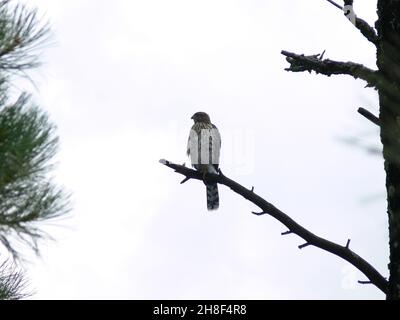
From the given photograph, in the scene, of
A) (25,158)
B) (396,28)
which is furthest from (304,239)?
(25,158)

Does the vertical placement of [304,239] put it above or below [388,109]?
below

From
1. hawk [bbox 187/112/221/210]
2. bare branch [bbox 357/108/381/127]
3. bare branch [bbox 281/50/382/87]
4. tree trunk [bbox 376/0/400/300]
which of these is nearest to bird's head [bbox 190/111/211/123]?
hawk [bbox 187/112/221/210]

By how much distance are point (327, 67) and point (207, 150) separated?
4195 millimetres

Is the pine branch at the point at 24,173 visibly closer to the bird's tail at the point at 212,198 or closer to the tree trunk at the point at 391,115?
the tree trunk at the point at 391,115

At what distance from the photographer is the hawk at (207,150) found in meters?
8.88

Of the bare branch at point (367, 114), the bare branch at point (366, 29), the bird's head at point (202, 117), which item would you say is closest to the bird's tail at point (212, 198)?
the bird's head at point (202, 117)

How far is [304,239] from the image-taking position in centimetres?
474

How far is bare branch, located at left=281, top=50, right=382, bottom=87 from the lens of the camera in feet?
15.3

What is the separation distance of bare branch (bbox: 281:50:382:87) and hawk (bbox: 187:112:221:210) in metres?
3.87

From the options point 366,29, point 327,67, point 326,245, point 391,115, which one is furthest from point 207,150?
point 391,115

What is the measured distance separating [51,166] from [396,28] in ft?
7.33

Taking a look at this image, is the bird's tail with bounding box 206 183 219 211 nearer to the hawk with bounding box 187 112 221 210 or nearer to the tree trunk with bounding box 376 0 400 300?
the hawk with bounding box 187 112 221 210
